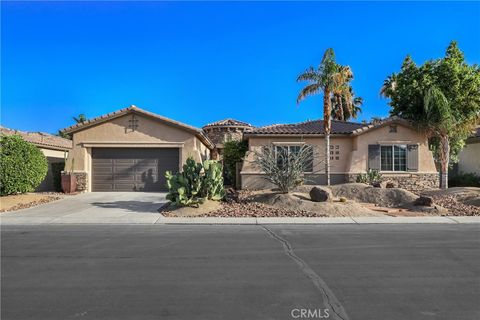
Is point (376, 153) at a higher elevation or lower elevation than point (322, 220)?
higher

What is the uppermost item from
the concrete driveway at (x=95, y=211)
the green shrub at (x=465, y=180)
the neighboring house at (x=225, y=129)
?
the neighboring house at (x=225, y=129)

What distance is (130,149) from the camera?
22.7 meters

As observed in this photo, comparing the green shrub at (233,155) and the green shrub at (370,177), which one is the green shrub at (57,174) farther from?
the green shrub at (370,177)

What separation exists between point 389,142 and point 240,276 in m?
→ 18.9

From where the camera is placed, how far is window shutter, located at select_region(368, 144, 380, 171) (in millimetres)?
22906

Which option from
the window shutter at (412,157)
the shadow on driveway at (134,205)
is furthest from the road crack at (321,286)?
→ the window shutter at (412,157)

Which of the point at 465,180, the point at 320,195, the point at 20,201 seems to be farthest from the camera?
the point at 465,180

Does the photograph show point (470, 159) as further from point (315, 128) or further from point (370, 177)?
point (315, 128)

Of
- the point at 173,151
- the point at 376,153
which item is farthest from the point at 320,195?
the point at 173,151

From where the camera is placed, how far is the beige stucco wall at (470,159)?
26688 millimetres

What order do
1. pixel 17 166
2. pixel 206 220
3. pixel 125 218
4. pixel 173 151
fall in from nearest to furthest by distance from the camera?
pixel 206 220, pixel 125 218, pixel 17 166, pixel 173 151

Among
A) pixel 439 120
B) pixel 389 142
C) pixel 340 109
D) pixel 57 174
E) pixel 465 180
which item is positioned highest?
pixel 340 109

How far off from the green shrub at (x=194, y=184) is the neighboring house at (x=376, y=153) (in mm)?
7325

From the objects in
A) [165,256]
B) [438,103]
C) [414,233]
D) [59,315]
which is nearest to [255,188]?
[438,103]
